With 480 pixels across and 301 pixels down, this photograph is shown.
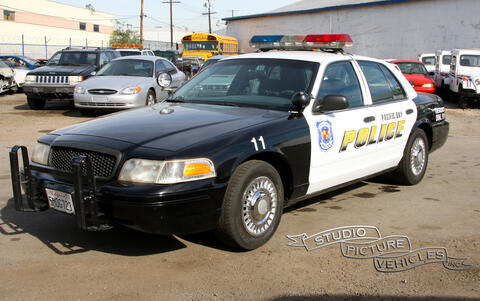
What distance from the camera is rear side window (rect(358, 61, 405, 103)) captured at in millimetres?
5684

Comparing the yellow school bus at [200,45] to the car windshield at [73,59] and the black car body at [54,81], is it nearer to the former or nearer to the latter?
the car windshield at [73,59]

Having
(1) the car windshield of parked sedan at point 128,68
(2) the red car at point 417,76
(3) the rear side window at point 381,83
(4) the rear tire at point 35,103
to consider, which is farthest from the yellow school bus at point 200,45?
(3) the rear side window at point 381,83

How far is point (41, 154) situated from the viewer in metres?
4.36

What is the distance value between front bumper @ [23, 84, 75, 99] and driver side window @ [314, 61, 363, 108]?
33.4 feet

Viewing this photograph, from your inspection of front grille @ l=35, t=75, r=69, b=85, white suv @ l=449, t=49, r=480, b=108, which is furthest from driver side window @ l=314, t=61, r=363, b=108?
white suv @ l=449, t=49, r=480, b=108

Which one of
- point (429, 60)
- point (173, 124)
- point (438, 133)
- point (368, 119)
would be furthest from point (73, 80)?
point (429, 60)

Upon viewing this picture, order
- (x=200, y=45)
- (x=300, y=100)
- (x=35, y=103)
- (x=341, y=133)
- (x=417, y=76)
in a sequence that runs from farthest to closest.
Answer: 1. (x=200, y=45)
2. (x=417, y=76)
3. (x=35, y=103)
4. (x=341, y=133)
5. (x=300, y=100)

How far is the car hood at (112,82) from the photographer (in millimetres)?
12688

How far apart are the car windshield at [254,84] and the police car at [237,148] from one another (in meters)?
0.01

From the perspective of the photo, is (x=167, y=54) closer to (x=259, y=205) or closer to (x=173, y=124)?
(x=173, y=124)

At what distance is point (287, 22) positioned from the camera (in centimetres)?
4334

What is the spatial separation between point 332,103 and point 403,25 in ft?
110

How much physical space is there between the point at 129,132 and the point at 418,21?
3427 centimetres

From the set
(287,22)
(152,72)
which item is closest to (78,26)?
(287,22)
